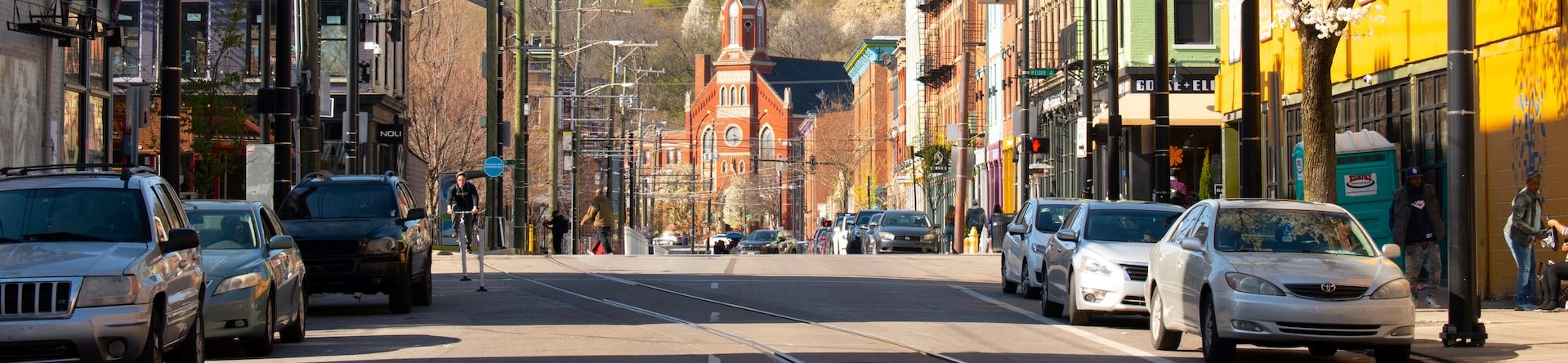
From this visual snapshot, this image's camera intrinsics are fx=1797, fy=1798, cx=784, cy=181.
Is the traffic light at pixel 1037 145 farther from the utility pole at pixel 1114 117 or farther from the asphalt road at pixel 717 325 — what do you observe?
the asphalt road at pixel 717 325

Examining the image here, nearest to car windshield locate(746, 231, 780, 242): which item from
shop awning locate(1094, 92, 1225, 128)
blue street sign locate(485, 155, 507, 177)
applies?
shop awning locate(1094, 92, 1225, 128)

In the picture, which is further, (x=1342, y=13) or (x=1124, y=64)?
(x=1124, y=64)

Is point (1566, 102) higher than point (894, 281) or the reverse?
higher

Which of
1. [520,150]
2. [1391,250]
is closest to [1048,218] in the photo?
[1391,250]

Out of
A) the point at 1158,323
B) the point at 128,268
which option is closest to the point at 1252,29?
the point at 1158,323

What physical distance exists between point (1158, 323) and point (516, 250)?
1035 inches

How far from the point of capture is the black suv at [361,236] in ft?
58.9

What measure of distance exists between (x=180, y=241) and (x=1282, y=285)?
737 centimetres

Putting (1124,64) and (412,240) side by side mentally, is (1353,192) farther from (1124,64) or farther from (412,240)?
(1124,64)

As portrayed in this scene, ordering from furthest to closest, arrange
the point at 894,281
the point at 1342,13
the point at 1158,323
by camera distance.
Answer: the point at 894,281
the point at 1342,13
the point at 1158,323

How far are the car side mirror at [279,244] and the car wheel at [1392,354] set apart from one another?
8032mm

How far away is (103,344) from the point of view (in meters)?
10.0

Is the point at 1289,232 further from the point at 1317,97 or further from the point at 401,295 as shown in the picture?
the point at 401,295

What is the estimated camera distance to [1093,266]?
56.1 feet
